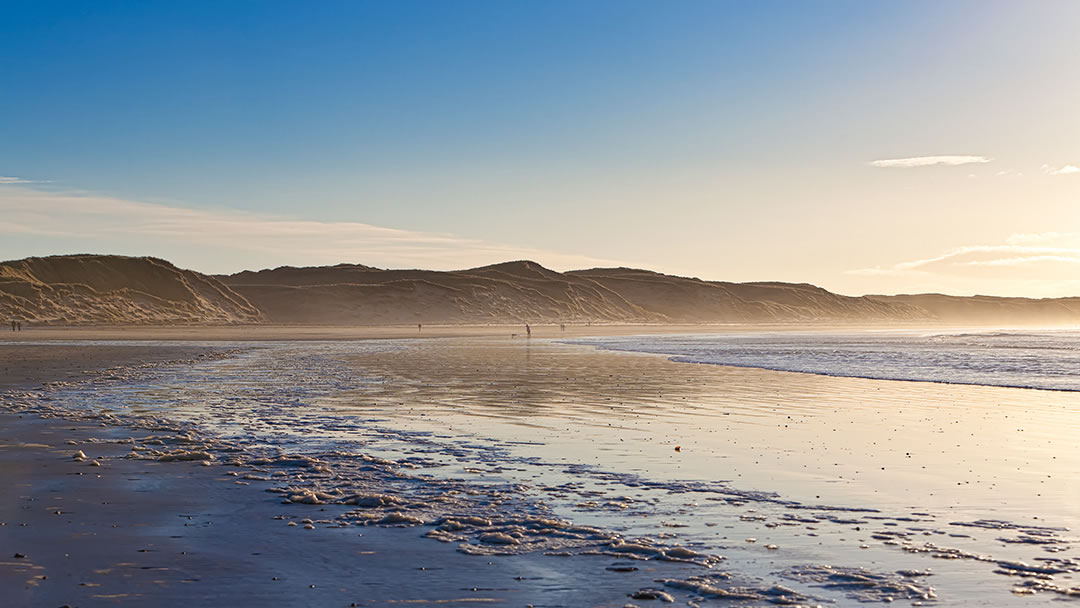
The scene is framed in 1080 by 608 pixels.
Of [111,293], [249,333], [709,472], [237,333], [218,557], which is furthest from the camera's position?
[111,293]

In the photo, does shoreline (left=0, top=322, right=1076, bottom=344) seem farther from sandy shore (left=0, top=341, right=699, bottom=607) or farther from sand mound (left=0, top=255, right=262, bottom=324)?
sandy shore (left=0, top=341, right=699, bottom=607)

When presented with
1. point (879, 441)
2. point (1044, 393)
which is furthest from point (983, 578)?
point (1044, 393)

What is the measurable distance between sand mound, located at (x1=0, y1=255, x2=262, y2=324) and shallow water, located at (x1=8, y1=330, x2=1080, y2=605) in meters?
122

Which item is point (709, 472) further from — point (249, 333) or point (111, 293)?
point (111, 293)

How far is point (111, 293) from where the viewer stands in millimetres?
155375

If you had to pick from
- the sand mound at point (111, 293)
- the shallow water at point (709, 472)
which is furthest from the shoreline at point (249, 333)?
the shallow water at point (709, 472)

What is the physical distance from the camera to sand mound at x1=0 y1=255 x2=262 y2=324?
136m

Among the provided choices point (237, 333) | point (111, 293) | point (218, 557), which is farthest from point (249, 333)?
point (218, 557)

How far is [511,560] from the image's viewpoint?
339 inches

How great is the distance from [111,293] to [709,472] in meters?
161

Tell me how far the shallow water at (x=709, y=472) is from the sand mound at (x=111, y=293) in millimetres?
121737

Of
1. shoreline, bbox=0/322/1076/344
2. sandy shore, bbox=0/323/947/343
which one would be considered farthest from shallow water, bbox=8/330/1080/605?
sandy shore, bbox=0/323/947/343

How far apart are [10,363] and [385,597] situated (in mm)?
39250

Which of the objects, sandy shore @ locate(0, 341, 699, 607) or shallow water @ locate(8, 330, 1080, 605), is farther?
shallow water @ locate(8, 330, 1080, 605)
